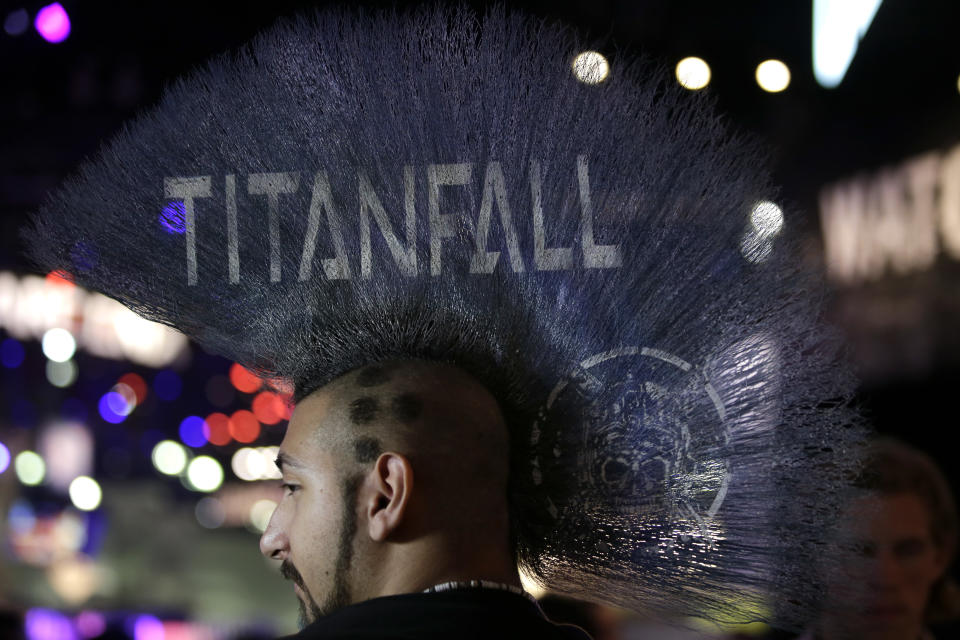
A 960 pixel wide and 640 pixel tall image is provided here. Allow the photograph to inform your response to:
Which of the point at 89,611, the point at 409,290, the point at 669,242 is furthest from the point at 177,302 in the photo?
the point at 89,611

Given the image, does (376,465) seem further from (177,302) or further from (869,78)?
(869,78)

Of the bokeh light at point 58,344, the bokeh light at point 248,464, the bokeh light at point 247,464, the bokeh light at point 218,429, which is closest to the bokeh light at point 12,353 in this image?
the bokeh light at point 58,344

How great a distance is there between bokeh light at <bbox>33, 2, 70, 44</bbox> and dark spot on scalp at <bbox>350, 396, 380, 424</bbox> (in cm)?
252

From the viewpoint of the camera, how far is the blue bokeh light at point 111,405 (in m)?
13.4

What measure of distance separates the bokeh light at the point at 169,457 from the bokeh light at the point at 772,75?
14809 mm

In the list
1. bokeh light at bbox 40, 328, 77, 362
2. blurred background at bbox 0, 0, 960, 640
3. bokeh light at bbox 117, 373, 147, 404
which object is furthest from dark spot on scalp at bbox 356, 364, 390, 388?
bokeh light at bbox 117, 373, 147, 404

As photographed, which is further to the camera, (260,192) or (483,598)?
(260,192)

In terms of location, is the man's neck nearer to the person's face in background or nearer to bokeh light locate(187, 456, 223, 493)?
the person's face in background

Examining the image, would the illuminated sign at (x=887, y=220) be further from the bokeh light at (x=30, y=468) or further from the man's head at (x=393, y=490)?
the bokeh light at (x=30, y=468)

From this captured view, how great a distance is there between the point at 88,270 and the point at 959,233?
269 centimetres

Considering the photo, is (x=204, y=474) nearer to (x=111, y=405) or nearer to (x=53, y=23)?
(x=111, y=405)

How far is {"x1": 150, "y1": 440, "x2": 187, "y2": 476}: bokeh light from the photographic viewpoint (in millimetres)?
16266

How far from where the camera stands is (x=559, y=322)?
5.03 feet

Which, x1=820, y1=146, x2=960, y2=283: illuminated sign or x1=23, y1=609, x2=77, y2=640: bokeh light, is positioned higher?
x1=820, y1=146, x2=960, y2=283: illuminated sign
